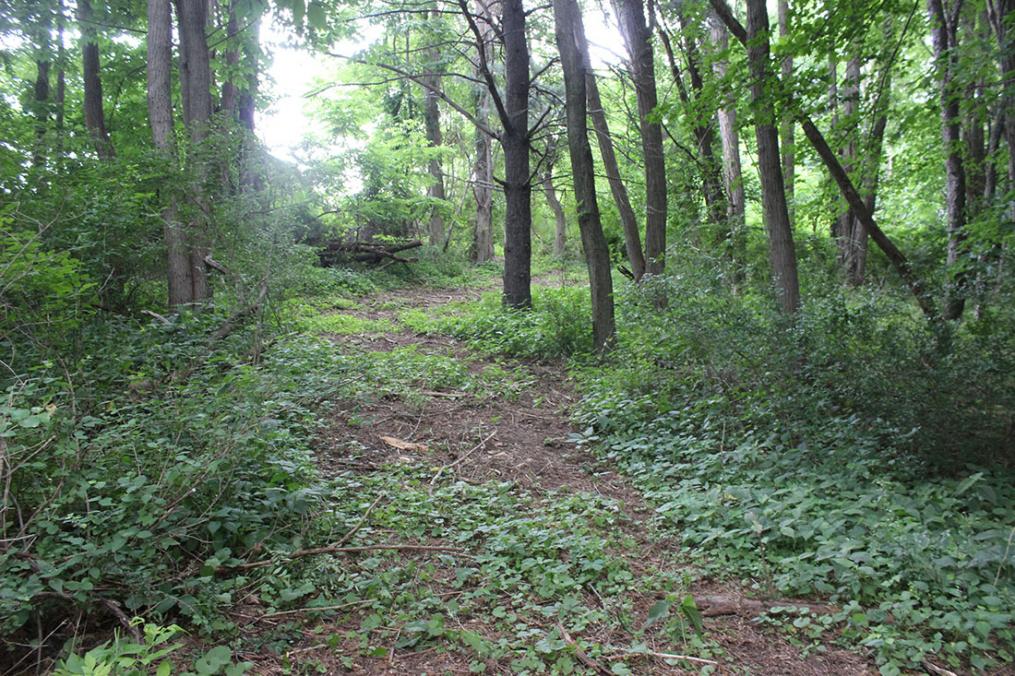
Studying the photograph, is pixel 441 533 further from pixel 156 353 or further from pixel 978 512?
pixel 156 353

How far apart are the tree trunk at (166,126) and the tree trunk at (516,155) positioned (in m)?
5.16

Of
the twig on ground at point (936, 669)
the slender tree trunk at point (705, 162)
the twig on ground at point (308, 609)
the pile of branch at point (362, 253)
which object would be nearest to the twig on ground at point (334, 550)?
the twig on ground at point (308, 609)

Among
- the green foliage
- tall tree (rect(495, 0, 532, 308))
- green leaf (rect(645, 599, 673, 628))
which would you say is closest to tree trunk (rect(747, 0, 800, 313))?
the green foliage

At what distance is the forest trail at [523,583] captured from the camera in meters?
2.81

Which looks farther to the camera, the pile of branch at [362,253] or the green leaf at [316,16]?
the pile of branch at [362,253]

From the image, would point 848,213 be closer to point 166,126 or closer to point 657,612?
point 657,612

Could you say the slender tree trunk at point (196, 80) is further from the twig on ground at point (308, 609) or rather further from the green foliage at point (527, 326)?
the twig on ground at point (308, 609)

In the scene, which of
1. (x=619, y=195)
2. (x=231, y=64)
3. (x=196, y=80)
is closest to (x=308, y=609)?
(x=196, y=80)

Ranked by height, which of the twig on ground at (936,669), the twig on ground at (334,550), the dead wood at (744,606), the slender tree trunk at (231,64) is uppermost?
the slender tree trunk at (231,64)

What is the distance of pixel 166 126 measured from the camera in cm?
830

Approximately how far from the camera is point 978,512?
363 centimetres

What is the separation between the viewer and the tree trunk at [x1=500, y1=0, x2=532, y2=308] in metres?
11.0

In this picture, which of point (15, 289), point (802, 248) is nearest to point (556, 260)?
point (802, 248)

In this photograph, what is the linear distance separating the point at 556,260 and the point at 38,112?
15.6 m
